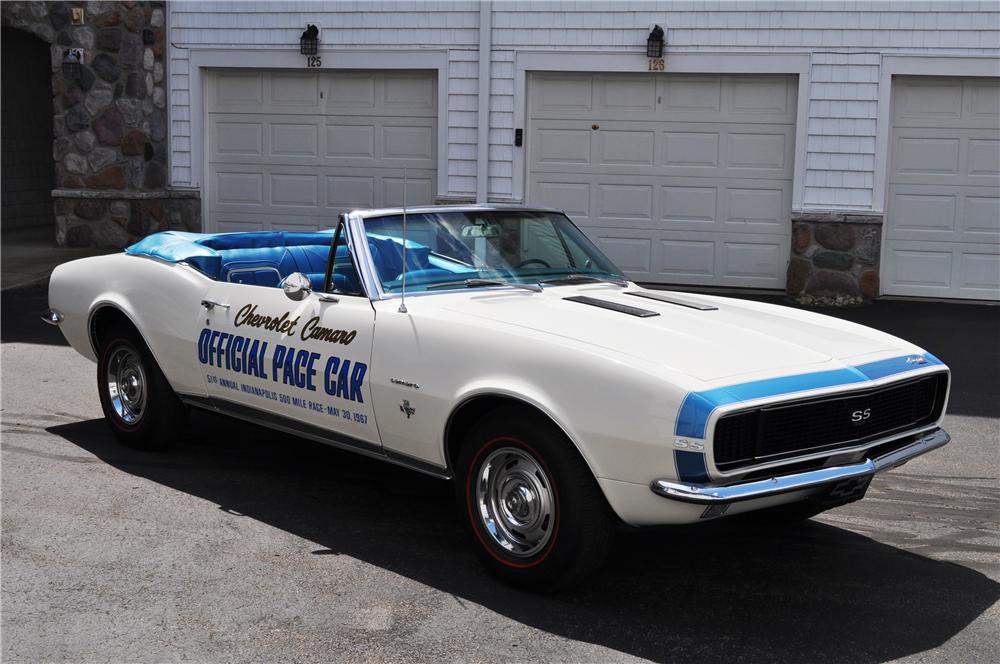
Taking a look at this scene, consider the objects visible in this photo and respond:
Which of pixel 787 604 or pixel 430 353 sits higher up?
pixel 430 353

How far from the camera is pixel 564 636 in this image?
4145mm

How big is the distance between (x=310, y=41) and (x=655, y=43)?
4260mm

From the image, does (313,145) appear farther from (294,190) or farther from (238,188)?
(238,188)

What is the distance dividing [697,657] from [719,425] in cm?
80

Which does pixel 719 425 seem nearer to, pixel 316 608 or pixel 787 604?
pixel 787 604

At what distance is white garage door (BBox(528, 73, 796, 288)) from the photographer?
43.3 ft

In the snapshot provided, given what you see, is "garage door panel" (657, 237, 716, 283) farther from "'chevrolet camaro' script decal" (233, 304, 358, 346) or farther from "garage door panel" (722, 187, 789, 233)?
"'chevrolet camaro' script decal" (233, 304, 358, 346)

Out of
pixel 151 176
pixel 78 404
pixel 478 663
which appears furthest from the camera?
pixel 151 176

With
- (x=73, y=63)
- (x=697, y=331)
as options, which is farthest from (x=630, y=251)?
(x=697, y=331)

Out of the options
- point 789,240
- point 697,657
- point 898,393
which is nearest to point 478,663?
point 697,657

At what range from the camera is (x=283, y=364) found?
5.49 metres

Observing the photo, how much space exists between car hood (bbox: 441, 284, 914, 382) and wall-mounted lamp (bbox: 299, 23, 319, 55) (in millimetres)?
9623

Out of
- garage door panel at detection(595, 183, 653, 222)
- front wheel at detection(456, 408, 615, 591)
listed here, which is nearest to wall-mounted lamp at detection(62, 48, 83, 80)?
garage door panel at detection(595, 183, 653, 222)

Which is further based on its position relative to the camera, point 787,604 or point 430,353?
point 430,353
